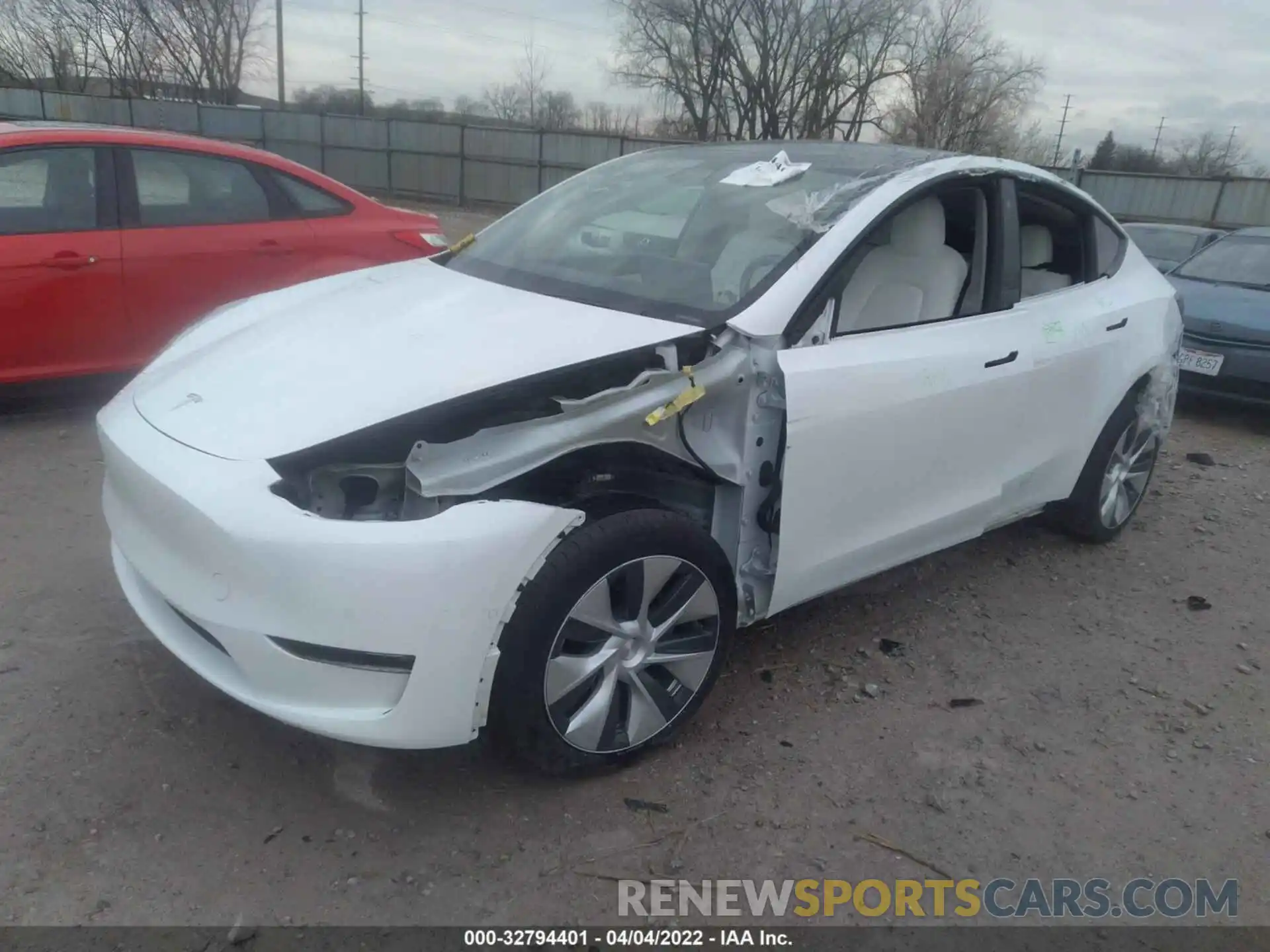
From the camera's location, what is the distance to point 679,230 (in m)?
3.23

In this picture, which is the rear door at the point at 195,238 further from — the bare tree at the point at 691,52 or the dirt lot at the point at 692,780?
the bare tree at the point at 691,52

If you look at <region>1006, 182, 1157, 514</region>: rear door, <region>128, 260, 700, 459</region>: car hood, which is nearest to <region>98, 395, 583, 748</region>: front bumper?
<region>128, 260, 700, 459</region>: car hood

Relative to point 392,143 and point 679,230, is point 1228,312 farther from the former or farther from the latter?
point 392,143

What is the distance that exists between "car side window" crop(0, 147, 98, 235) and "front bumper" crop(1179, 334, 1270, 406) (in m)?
7.08

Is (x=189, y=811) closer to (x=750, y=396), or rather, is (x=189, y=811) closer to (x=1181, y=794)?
(x=750, y=396)

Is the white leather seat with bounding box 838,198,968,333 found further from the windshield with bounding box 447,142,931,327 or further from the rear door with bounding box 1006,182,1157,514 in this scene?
the rear door with bounding box 1006,182,1157,514

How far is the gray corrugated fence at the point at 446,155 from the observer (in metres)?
19.7

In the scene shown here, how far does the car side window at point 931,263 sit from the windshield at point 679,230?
20 cm

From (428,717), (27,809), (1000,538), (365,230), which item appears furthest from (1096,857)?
(365,230)

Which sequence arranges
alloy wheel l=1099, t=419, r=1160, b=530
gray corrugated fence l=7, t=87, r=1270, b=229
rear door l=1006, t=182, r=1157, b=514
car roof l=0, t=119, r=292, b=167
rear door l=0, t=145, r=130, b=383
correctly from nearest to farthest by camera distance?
rear door l=1006, t=182, r=1157, b=514 → alloy wheel l=1099, t=419, r=1160, b=530 → rear door l=0, t=145, r=130, b=383 → car roof l=0, t=119, r=292, b=167 → gray corrugated fence l=7, t=87, r=1270, b=229

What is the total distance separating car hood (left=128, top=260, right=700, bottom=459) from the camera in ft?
7.75

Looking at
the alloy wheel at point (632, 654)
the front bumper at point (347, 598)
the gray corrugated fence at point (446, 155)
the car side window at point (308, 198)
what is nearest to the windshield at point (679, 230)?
the alloy wheel at point (632, 654)

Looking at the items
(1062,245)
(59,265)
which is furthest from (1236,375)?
(59,265)

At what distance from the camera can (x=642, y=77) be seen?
36.8m
